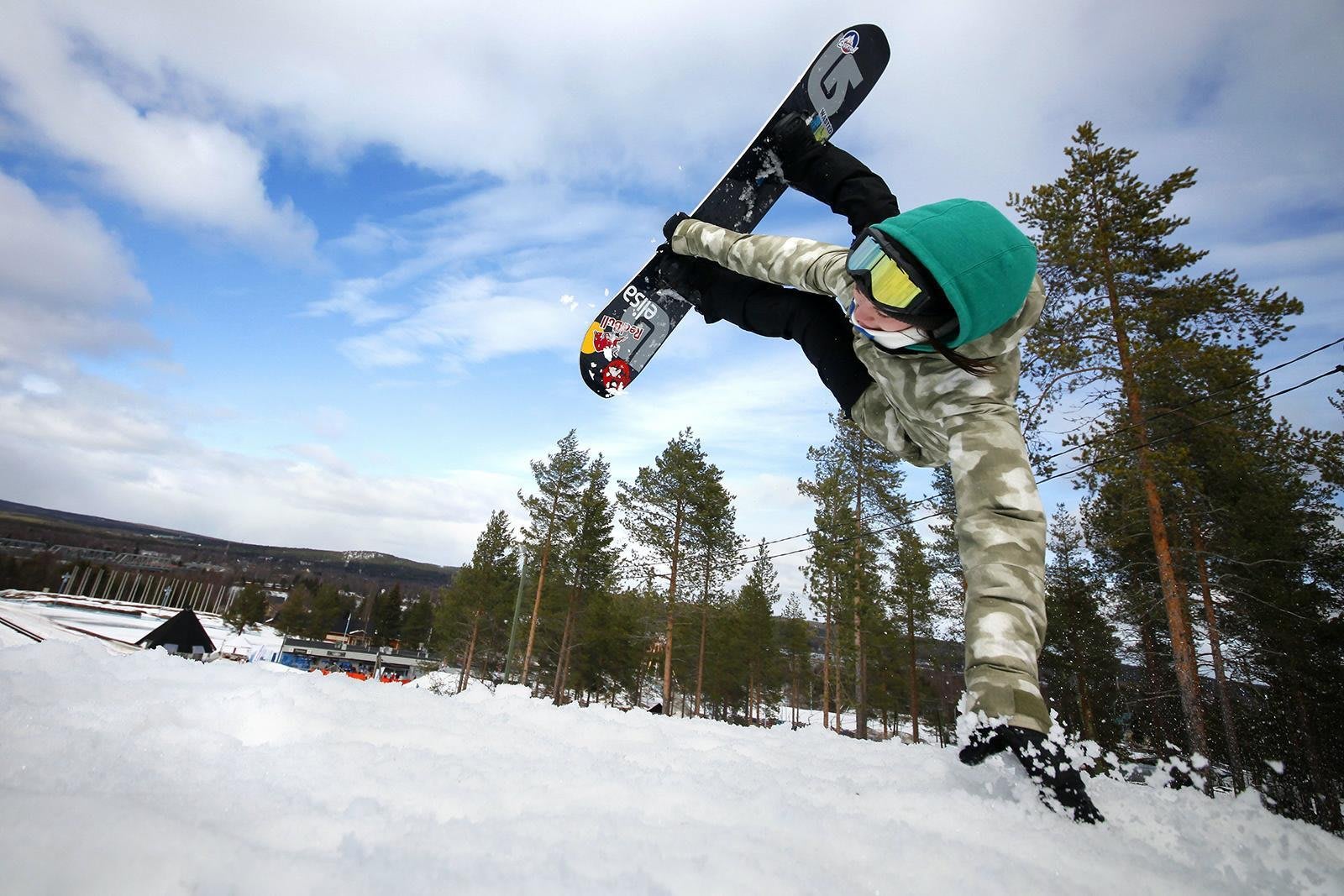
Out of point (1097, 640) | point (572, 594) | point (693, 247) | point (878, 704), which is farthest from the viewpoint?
point (878, 704)

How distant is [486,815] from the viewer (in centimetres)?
89

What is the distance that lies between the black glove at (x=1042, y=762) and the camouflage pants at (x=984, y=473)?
47mm

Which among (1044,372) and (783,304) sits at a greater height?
(1044,372)

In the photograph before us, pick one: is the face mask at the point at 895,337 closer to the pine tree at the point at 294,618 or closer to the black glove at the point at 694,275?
the black glove at the point at 694,275

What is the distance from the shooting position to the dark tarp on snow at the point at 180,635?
50.7 ft

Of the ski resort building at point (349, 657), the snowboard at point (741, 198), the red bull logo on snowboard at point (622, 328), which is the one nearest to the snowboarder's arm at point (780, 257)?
the snowboard at point (741, 198)

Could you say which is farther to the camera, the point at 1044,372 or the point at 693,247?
the point at 1044,372

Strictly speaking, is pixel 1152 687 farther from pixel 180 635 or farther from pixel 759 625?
pixel 180 635

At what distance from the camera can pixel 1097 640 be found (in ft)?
→ 69.1

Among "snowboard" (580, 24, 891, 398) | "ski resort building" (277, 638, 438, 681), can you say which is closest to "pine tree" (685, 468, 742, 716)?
"snowboard" (580, 24, 891, 398)

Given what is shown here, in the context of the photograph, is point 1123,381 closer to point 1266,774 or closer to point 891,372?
point 891,372

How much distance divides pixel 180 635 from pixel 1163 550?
2325 centimetres

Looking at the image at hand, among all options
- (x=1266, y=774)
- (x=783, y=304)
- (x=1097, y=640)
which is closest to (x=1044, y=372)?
(x=783, y=304)

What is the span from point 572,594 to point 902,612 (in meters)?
13.7
